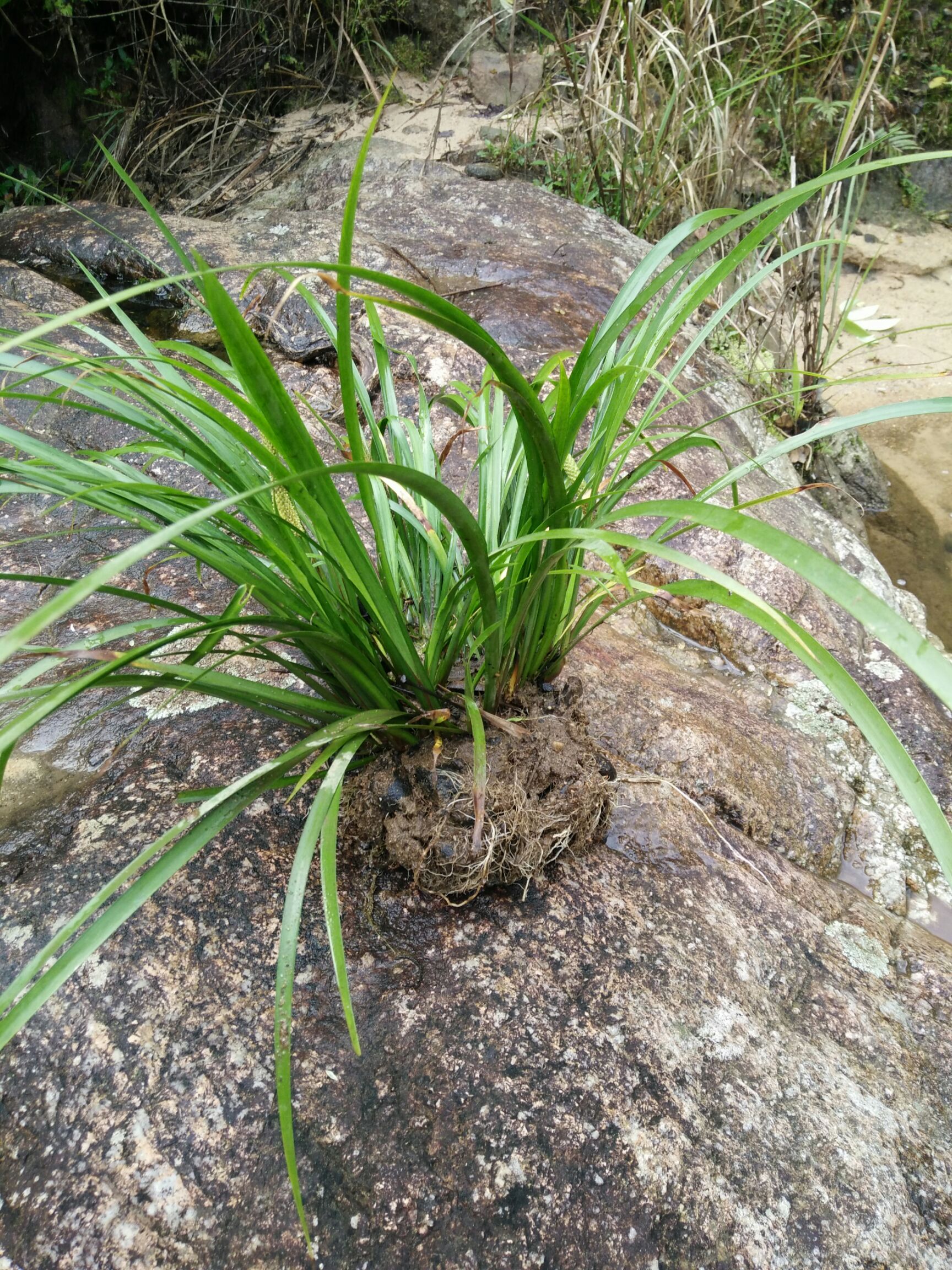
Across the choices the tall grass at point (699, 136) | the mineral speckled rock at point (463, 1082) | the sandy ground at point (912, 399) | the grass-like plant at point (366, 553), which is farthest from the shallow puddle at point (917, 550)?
the grass-like plant at point (366, 553)

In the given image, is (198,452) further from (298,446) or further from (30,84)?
(30,84)

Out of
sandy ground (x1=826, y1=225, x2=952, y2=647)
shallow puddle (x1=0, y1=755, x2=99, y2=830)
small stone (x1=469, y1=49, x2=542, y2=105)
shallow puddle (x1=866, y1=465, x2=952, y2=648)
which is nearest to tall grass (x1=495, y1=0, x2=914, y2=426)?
sandy ground (x1=826, y1=225, x2=952, y2=647)

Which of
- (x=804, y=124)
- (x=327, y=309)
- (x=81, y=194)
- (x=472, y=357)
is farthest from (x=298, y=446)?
(x=81, y=194)

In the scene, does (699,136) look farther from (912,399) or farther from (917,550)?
(917,550)

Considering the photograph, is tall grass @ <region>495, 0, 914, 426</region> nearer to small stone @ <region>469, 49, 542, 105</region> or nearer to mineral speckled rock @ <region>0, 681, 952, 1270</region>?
small stone @ <region>469, 49, 542, 105</region>

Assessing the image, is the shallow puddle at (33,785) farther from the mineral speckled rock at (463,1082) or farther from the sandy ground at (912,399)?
the sandy ground at (912,399)
